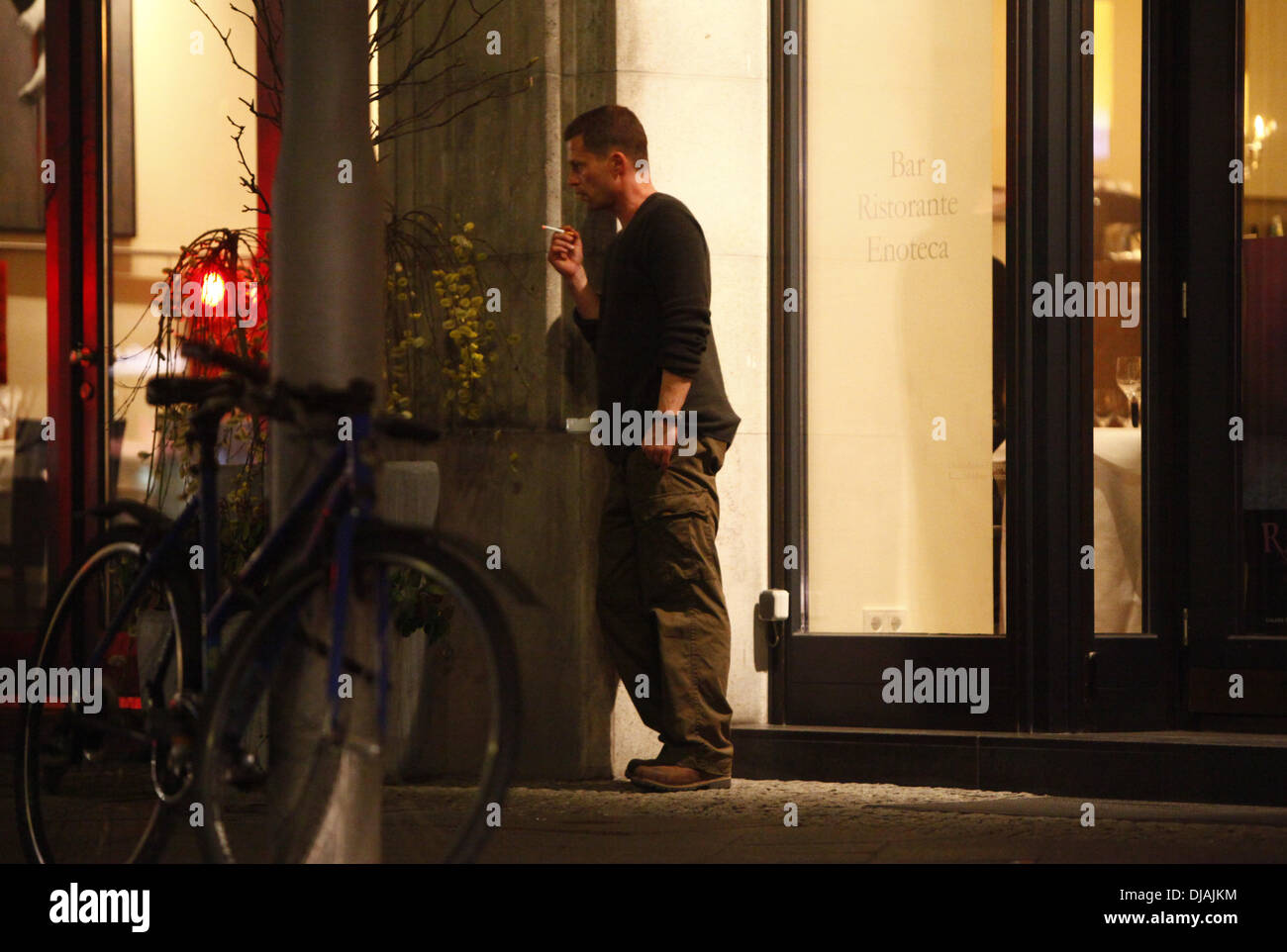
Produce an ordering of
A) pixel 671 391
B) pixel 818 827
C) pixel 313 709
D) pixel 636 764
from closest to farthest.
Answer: pixel 313 709, pixel 818 827, pixel 671 391, pixel 636 764

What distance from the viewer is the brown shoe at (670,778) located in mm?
6418

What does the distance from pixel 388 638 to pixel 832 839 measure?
223cm

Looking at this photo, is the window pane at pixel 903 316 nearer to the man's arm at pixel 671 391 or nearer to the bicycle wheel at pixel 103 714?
the man's arm at pixel 671 391

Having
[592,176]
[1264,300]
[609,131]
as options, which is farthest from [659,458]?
[1264,300]

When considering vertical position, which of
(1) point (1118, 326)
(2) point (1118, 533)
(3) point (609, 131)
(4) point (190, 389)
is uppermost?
(3) point (609, 131)

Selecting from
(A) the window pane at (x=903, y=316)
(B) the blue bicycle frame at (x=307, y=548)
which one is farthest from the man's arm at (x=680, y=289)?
(B) the blue bicycle frame at (x=307, y=548)

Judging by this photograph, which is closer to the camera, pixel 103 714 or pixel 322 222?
pixel 322 222

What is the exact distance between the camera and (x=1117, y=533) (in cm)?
670

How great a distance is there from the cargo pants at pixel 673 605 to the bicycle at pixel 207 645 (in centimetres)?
171

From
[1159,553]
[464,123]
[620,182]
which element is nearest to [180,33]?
[464,123]

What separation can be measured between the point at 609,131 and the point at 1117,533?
2.36m

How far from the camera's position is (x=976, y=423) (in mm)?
6871

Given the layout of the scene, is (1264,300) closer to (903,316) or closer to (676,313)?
(903,316)
